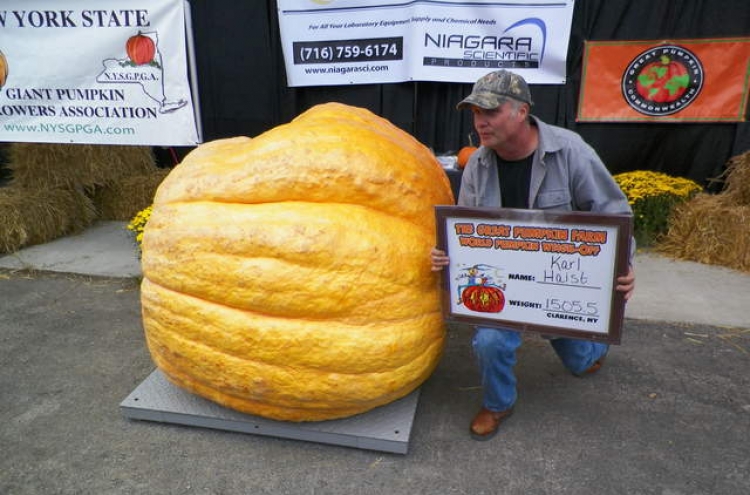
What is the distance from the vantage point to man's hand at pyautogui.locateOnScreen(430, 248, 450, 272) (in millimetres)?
2000

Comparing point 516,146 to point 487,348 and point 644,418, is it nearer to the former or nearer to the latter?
point 487,348

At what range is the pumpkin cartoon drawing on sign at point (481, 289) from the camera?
2.00 m

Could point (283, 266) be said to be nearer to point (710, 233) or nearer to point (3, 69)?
point (710, 233)

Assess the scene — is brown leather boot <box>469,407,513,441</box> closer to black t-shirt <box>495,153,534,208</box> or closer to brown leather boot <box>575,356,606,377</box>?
brown leather boot <box>575,356,606,377</box>

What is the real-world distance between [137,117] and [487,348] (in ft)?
12.6

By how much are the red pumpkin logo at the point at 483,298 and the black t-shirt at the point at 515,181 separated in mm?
447

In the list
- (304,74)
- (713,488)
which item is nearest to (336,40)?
(304,74)

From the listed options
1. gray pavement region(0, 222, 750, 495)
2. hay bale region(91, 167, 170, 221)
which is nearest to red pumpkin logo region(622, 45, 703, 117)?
gray pavement region(0, 222, 750, 495)

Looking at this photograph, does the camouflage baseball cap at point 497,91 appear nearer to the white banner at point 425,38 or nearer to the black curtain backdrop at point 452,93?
the white banner at point 425,38

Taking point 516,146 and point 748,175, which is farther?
point 748,175

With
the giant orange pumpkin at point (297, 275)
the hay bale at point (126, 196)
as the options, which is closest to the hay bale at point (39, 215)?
the hay bale at point (126, 196)

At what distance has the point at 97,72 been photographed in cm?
445

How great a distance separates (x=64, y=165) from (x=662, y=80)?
254 inches

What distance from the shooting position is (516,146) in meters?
2.10
